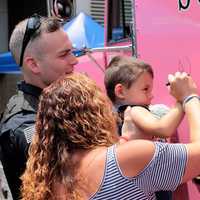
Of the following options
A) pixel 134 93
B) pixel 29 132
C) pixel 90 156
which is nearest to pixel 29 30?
pixel 29 132

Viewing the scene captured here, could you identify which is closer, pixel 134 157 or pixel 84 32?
pixel 134 157

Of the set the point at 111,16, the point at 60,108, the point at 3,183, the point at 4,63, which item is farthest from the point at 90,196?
the point at 4,63

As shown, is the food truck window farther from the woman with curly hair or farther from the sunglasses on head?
the woman with curly hair

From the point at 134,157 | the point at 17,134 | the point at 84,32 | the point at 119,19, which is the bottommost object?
the point at 84,32

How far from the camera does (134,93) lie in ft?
8.88

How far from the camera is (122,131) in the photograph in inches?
104

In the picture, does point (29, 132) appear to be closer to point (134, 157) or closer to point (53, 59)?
point (53, 59)

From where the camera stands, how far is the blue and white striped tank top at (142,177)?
1793 millimetres

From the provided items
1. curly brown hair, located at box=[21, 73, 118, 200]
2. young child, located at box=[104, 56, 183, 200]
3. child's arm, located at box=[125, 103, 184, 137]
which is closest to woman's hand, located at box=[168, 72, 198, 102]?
child's arm, located at box=[125, 103, 184, 137]

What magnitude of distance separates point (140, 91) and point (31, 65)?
56 cm

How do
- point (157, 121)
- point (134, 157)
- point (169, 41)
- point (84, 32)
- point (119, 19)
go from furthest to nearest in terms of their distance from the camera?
1. point (84, 32)
2. point (119, 19)
3. point (169, 41)
4. point (157, 121)
5. point (134, 157)

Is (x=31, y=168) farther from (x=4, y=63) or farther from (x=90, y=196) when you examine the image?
(x=4, y=63)

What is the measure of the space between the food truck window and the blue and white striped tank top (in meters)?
2.14

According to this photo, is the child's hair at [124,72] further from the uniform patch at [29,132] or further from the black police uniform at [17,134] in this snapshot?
the uniform patch at [29,132]
